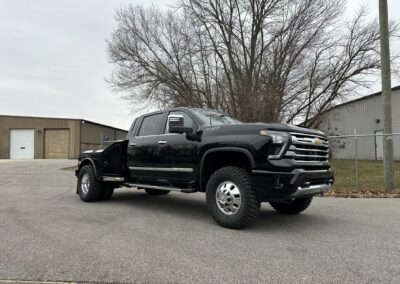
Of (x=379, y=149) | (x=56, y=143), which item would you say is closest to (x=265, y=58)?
(x=379, y=149)

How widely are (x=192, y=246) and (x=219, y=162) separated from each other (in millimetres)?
1941

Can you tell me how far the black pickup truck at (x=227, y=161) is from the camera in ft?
19.3

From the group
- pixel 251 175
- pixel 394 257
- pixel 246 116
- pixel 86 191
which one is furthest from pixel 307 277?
pixel 246 116

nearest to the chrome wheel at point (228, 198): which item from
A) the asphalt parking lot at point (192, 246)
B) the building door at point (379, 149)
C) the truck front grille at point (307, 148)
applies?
the asphalt parking lot at point (192, 246)

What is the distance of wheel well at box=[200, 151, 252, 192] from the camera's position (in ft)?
21.2

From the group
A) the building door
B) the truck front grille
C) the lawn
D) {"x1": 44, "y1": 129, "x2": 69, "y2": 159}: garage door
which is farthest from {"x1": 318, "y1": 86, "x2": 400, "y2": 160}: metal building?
{"x1": 44, "y1": 129, "x2": 69, "y2": 159}: garage door

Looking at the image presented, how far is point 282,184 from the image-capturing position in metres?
5.79

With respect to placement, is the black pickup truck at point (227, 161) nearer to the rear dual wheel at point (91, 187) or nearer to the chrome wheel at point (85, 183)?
the rear dual wheel at point (91, 187)

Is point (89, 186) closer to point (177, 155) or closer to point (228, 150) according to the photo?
point (177, 155)

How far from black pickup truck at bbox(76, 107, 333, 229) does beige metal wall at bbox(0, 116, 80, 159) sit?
32.1 metres

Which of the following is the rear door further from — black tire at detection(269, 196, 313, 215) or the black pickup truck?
→ black tire at detection(269, 196, 313, 215)

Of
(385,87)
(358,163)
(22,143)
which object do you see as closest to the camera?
(385,87)

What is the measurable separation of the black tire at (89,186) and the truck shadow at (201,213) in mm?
434

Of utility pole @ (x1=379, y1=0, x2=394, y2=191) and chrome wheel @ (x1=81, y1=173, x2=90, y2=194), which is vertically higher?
utility pole @ (x1=379, y1=0, x2=394, y2=191)
